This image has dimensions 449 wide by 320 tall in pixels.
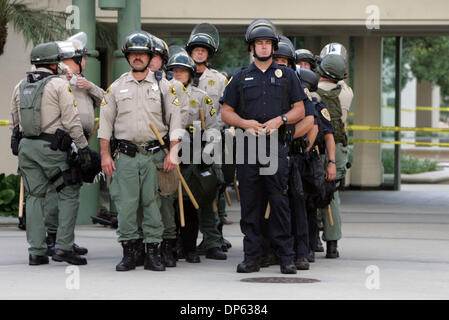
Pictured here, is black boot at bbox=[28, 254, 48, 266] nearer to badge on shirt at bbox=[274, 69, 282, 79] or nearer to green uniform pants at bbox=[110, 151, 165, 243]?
green uniform pants at bbox=[110, 151, 165, 243]

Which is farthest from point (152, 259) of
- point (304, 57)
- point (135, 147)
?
point (304, 57)

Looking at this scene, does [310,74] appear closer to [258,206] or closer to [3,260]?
[258,206]

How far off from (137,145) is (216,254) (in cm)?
157

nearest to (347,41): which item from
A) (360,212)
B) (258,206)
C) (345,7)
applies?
(345,7)

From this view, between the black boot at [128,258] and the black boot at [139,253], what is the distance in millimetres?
56

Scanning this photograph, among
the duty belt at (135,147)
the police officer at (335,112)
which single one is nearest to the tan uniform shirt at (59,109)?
the duty belt at (135,147)

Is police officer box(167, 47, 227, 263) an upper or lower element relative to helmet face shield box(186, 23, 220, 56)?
lower

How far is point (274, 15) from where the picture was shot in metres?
16.0

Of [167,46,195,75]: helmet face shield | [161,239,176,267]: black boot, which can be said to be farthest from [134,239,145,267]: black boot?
[167,46,195,75]: helmet face shield

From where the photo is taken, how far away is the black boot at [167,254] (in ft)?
30.3

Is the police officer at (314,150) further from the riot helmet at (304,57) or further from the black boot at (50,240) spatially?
the black boot at (50,240)

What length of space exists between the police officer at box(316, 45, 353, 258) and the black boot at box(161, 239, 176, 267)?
5.28ft

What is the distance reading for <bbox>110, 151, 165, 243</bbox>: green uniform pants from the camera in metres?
8.85

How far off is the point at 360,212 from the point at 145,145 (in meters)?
7.05
